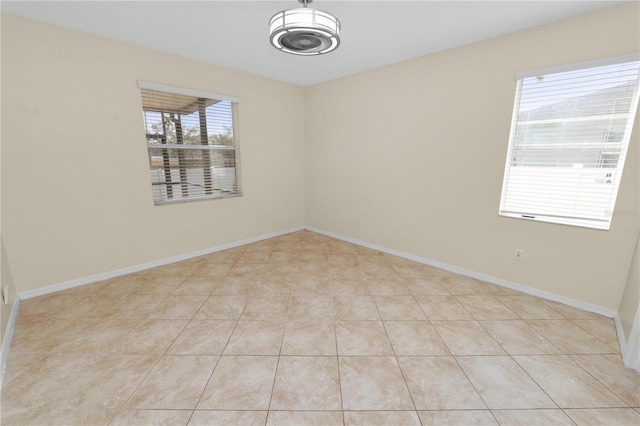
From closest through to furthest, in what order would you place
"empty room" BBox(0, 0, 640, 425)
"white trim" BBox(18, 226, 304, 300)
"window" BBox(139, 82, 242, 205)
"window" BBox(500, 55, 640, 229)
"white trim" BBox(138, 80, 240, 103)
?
"empty room" BBox(0, 0, 640, 425), "window" BBox(500, 55, 640, 229), "white trim" BBox(18, 226, 304, 300), "white trim" BBox(138, 80, 240, 103), "window" BBox(139, 82, 242, 205)

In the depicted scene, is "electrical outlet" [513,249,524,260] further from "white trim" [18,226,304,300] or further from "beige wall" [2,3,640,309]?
Answer: "white trim" [18,226,304,300]

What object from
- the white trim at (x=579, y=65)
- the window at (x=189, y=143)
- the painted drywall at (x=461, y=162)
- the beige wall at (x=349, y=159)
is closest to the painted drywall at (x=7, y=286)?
the beige wall at (x=349, y=159)

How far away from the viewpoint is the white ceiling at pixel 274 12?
2.06 meters

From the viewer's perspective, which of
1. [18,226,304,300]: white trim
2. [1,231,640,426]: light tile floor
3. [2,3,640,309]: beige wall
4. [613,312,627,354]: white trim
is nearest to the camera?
[1,231,640,426]: light tile floor

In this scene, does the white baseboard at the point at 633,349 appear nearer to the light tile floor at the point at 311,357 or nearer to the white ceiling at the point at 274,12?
the light tile floor at the point at 311,357

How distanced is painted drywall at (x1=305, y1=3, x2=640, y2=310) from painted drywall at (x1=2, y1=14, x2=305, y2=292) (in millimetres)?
1768

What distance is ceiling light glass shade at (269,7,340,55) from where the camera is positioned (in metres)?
1.60

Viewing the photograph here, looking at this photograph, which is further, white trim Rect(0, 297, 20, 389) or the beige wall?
Result: the beige wall

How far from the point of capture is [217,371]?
5.57ft

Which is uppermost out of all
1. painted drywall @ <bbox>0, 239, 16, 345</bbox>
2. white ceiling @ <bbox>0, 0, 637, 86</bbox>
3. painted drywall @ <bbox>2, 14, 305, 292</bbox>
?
white ceiling @ <bbox>0, 0, 637, 86</bbox>

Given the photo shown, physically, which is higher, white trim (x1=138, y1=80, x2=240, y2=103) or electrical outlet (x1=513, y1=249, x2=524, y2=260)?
white trim (x1=138, y1=80, x2=240, y2=103)

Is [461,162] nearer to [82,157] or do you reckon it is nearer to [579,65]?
[579,65]

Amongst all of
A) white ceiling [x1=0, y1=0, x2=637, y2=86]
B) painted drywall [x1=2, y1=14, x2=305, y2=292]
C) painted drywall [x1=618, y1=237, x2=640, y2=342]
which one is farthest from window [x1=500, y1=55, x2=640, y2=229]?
painted drywall [x1=2, y1=14, x2=305, y2=292]

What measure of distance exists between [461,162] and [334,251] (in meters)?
1.96
